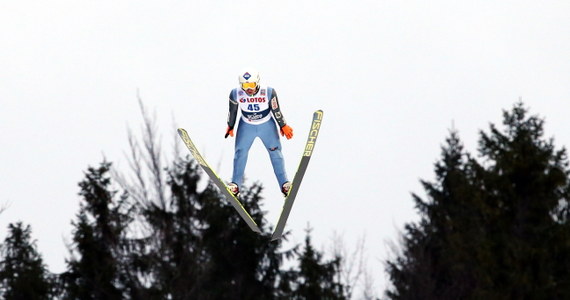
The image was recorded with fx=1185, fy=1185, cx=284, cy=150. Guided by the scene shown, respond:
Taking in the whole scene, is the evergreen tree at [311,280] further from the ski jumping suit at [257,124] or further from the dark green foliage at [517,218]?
the ski jumping suit at [257,124]

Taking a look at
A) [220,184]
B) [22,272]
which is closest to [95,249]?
[22,272]

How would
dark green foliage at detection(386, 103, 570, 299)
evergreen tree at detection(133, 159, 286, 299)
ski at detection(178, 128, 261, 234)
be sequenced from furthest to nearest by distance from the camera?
dark green foliage at detection(386, 103, 570, 299) → evergreen tree at detection(133, 159, 286, 299) → ski at detection(178, 128, 261, 234)

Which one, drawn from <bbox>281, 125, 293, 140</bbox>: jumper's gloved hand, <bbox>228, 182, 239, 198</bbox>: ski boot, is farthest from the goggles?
<bbox>228, 182, 239, 198</bbox>: ski boot

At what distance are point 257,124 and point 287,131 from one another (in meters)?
0.40

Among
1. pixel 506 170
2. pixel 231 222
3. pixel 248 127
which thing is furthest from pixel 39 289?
pixel 248 127

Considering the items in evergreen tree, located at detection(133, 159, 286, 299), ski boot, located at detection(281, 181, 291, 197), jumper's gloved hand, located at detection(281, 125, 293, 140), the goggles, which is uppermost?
evergreen tree, located at detection(133, 159, 286, 299)

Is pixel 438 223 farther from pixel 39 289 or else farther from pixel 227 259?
pixel 39 289

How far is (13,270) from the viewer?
5288 centimetres

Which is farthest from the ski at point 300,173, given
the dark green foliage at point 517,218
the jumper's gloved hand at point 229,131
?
the dark green foliage at point 517,218

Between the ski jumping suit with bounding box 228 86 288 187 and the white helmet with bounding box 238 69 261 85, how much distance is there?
29cm

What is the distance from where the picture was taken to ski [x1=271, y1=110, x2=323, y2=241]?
15.1 metres

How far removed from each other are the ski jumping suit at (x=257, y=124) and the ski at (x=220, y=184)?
9.7 inches

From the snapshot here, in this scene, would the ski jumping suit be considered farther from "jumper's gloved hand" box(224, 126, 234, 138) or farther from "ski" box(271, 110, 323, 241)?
"ski" box(271, 110, 323, 241)

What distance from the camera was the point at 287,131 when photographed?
1517 cm
